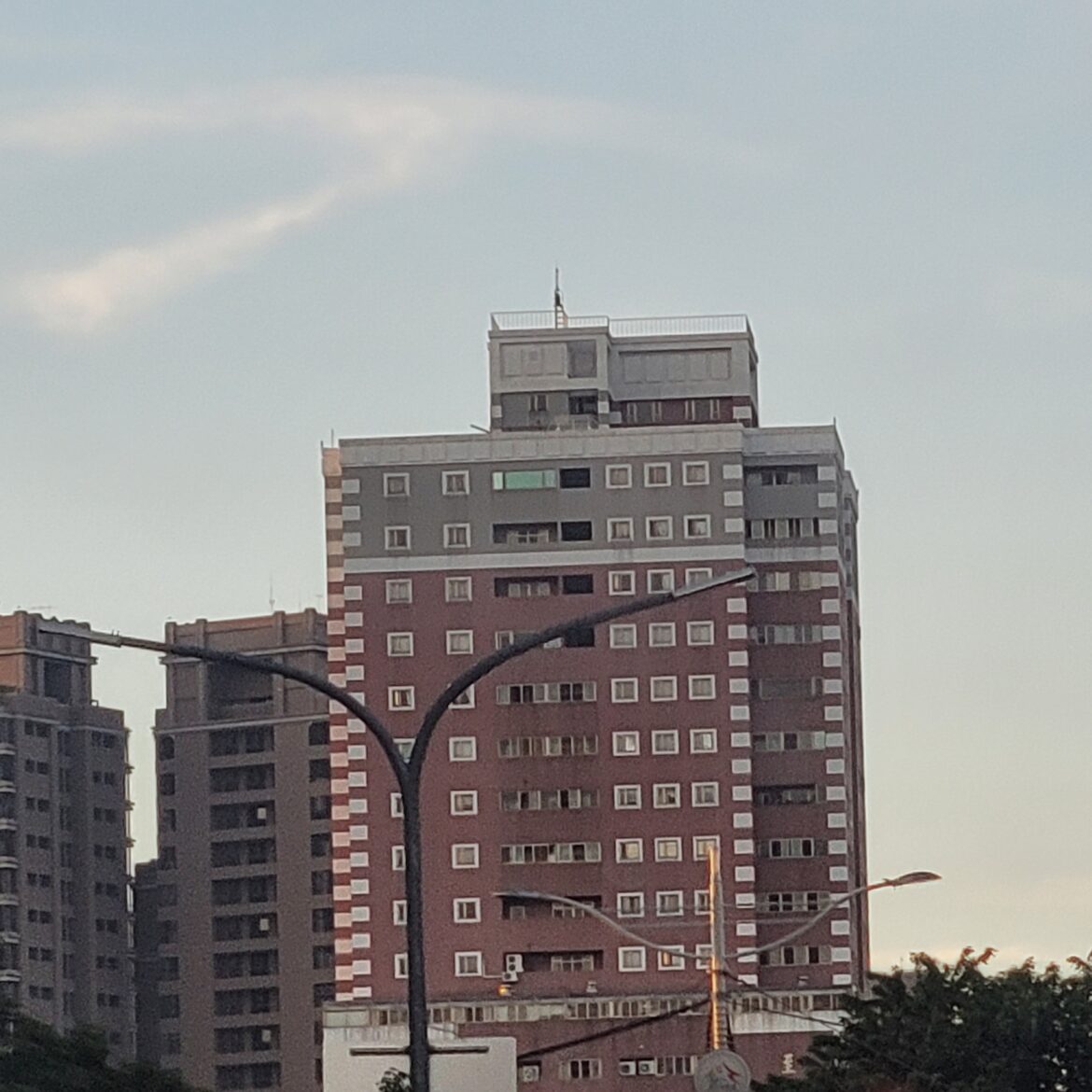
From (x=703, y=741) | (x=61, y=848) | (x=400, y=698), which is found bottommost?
(x=703, y=741)

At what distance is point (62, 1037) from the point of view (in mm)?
56938

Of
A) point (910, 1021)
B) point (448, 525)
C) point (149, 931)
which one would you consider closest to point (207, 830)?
point (149, 931)

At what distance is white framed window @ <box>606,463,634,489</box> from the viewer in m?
127

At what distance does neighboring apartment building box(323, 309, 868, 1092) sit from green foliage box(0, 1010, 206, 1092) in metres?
64.5

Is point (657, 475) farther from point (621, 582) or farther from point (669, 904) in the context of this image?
point (669, 904)

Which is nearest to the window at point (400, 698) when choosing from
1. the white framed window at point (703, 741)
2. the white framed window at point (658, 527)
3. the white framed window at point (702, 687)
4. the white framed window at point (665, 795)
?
the white framed window at point (665, 795)

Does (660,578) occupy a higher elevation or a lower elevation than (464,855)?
higher

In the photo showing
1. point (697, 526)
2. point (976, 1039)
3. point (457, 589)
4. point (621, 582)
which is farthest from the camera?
point (697, 526)

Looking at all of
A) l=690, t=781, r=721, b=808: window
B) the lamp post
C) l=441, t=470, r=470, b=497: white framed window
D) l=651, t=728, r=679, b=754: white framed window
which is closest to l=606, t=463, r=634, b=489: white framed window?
l=441, t=470, r=470, b=497: white framed window

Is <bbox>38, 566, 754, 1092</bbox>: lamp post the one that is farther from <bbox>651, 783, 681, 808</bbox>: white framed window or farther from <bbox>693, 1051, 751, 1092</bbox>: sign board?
<bbox>651, 783, 681, 808</bbox>: white framed window

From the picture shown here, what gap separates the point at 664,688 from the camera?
125375 millimetres

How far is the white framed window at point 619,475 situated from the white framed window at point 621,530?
1.38 meters

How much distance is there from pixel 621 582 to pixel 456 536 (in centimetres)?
677

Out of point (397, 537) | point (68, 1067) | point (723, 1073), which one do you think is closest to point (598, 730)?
point (397, 537)
